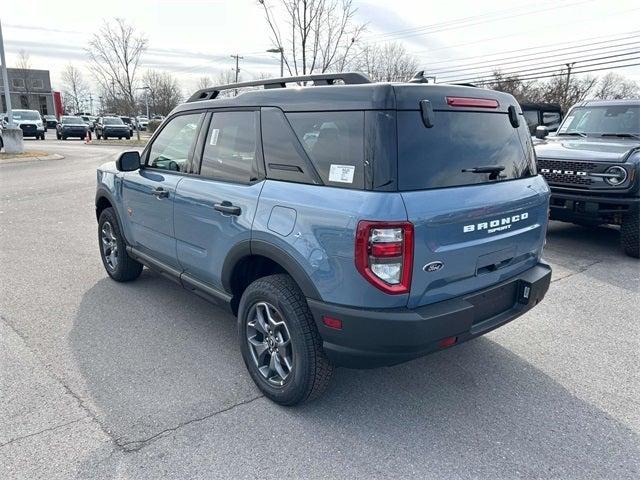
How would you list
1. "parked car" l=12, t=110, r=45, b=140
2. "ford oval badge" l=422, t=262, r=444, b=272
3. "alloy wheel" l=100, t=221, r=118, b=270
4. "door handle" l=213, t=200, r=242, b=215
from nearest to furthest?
1. "ford oval badge" l=422, t=262, r=444, b=272
2. "door handle" l=213, t=200, r=242, b=215
3. "alloy wheel" l=100, t=221, r=118, b=270
4. "parked car" l=12, t=110, r=45, b=140

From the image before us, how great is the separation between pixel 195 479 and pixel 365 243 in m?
1.41

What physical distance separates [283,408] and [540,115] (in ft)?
46.9

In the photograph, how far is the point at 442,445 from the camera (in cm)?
250

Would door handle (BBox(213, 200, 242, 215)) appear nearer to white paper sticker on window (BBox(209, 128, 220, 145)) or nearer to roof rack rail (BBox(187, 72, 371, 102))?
white paper sticker on window (BBox(209, 128, 220, 145))

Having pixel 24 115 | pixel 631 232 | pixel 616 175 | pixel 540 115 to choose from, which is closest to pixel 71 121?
pixel 24 115

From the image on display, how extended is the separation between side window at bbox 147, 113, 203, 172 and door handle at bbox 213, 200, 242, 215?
742 mm

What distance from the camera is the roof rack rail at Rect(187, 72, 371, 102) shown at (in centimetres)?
272

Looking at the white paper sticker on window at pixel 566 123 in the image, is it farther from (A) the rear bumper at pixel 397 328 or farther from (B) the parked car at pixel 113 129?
(B) the parked car at pixel 113 129

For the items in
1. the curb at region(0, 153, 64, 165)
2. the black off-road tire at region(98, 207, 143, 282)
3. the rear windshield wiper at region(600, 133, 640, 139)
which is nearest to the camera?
the black off-road tire at region(98, 207, 143, 282)

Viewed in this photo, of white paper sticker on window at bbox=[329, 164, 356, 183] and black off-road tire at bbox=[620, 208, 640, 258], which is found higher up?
white paper sticker on window at bbox=[329, 164, 356, 183]

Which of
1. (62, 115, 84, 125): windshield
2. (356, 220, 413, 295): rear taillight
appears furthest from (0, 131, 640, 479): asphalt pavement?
(62, 115, 84, 125): windshield

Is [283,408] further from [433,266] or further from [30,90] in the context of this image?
[30,90]

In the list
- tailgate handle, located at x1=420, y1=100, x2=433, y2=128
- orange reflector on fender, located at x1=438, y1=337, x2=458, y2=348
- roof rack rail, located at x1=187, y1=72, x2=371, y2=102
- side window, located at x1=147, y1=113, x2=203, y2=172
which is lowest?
orange reflector on fender, located at x1=438, y1=337, x2=458, y2=348

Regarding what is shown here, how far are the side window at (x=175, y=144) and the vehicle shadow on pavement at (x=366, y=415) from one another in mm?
1423
